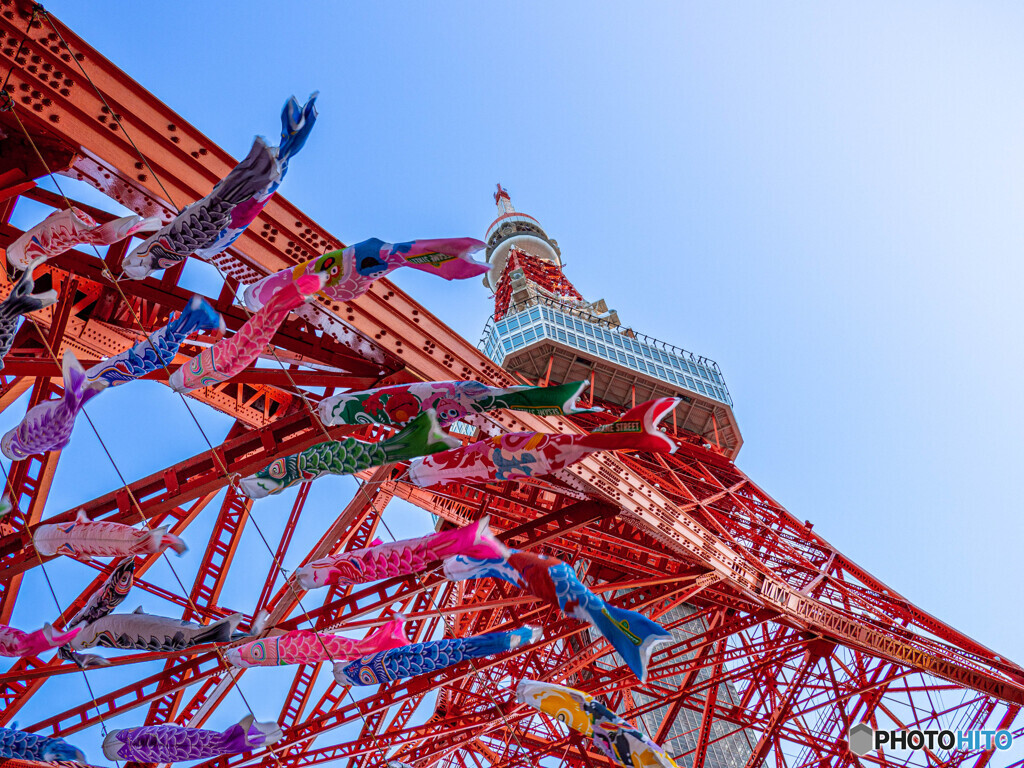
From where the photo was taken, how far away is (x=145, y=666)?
45.2 m

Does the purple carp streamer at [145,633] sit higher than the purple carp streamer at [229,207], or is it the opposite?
the purple carp streamer at [229,207]

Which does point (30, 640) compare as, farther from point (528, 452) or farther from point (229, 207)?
point (229, 207)

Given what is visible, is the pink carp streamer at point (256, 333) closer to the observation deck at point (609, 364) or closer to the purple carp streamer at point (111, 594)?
the purple carp streamer at point (111, 594)

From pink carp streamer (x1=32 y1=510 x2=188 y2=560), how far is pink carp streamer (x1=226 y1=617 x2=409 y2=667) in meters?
2.32

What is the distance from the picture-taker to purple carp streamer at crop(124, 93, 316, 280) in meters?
6.51

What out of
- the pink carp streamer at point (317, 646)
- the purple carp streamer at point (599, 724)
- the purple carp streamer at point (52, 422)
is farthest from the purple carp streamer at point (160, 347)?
the purple carp streamer at point (599, 724)

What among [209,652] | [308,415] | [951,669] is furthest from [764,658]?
[308,415]

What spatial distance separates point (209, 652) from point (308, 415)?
203 inches

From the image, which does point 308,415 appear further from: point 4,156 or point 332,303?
point 4,156

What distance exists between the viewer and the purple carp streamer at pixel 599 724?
39.4ft

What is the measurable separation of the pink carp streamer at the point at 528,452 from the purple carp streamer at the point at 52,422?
3.04 metres

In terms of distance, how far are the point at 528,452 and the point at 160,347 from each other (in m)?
3.42
